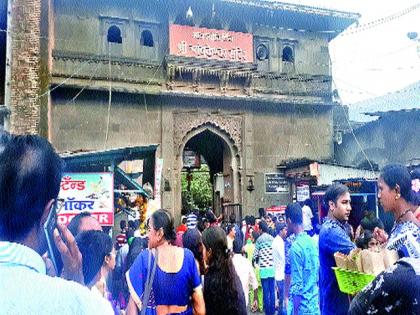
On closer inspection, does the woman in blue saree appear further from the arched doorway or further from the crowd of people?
the arched doorway

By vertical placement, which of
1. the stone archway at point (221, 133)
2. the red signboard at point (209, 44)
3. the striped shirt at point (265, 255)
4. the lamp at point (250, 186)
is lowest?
the striped shirt at point (265, 255)

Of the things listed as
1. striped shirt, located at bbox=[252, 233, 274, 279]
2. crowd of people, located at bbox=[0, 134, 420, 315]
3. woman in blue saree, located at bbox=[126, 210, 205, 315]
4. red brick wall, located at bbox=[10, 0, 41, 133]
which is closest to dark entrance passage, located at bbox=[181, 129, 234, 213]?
red brick wall, located at bbox=[10, 0, 41, 133]

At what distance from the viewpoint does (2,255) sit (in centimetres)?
114

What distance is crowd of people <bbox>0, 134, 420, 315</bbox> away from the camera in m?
1.14

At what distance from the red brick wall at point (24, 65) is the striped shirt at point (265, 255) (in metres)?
6.77

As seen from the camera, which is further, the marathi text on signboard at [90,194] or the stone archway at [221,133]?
the stone archway at [221,133]

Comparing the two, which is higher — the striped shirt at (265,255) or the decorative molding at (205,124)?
the decorative molding at (205,124)

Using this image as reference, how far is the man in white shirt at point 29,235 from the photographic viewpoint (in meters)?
1.09

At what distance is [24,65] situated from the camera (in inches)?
489

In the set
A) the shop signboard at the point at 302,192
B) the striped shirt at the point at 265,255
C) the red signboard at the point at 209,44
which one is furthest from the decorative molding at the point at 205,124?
the striped shirt at the point at 265,255

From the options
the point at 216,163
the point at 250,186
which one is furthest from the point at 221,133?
the point at 216,163

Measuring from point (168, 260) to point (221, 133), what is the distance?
566 inches

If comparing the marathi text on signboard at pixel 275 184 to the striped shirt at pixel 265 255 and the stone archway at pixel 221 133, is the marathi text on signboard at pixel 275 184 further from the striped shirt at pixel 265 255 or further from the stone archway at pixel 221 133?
the striped shirt at pixel 265 255

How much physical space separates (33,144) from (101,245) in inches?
78.6
